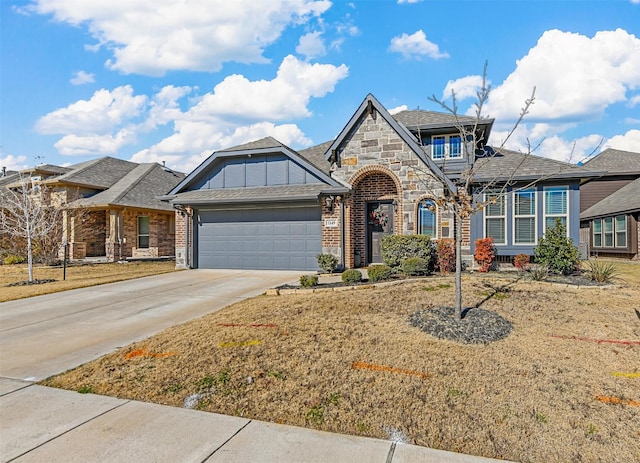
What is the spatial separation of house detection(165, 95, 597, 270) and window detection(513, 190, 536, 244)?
3 centimetres

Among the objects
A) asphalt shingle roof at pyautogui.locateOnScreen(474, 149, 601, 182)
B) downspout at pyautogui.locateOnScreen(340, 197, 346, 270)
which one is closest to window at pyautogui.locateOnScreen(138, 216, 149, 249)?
downspout at pyautogui.locateOnScreen(340, 197, 346, 270)

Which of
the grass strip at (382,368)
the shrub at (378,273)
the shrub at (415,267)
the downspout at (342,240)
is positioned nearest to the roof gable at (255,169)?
the downspout at (342,240)

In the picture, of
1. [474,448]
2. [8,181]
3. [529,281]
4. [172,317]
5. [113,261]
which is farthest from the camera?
[8,181]

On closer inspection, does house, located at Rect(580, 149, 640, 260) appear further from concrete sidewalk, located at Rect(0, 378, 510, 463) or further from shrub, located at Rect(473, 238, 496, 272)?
concrete sidewalk, located at Rect(0, 378, 510, 463)

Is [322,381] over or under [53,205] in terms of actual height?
under

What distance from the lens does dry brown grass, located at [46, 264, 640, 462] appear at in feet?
11.2

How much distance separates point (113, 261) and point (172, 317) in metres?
14.7

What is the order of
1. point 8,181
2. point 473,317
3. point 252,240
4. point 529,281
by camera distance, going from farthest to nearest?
point 8,181 < point 252,240 < point 529,281 < point 473,317

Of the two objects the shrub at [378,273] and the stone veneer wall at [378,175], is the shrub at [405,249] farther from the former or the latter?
the stone veneer wall at [378,175]

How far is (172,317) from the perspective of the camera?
764 cm

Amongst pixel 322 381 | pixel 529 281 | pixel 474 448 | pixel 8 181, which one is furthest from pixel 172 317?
pixel 8 181

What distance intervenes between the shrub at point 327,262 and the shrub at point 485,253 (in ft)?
14.9

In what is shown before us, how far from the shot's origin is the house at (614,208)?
62.1ft

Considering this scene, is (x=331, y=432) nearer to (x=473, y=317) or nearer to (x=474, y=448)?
(x=474, y=448)
